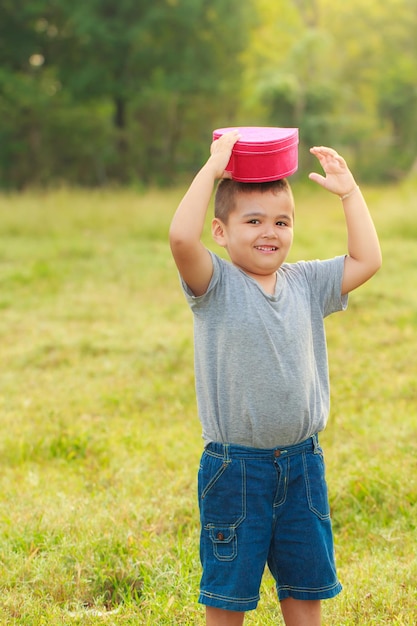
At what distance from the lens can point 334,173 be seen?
2.38 metres

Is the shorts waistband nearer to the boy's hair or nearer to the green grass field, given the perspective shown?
the boy's hair

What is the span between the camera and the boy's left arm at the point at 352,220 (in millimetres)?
2377

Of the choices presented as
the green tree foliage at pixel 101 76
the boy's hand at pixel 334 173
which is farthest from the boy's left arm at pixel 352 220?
the green tree foliage at pixel 101 76

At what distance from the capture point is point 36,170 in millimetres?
24219

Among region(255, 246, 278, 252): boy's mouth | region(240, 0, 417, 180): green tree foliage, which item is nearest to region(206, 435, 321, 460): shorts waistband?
region(255, 246, 278, 252): boy's mouth

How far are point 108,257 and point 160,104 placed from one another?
1633cm

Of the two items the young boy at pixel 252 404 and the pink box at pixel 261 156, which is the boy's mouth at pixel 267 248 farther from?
the pink box at pixel 261 156

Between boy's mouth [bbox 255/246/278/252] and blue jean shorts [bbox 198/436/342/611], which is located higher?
boy's mouth [bbox 255/246/278/252]

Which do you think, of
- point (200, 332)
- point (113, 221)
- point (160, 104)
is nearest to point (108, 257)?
point (113, 221)

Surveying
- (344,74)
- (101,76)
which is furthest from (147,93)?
(344,74)

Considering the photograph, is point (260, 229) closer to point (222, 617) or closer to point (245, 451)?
point (245, 451)

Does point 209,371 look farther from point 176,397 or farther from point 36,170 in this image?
point 36,170

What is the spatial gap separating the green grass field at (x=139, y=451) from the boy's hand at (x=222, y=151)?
1531mm

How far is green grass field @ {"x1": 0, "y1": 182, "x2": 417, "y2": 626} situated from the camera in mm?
2984
